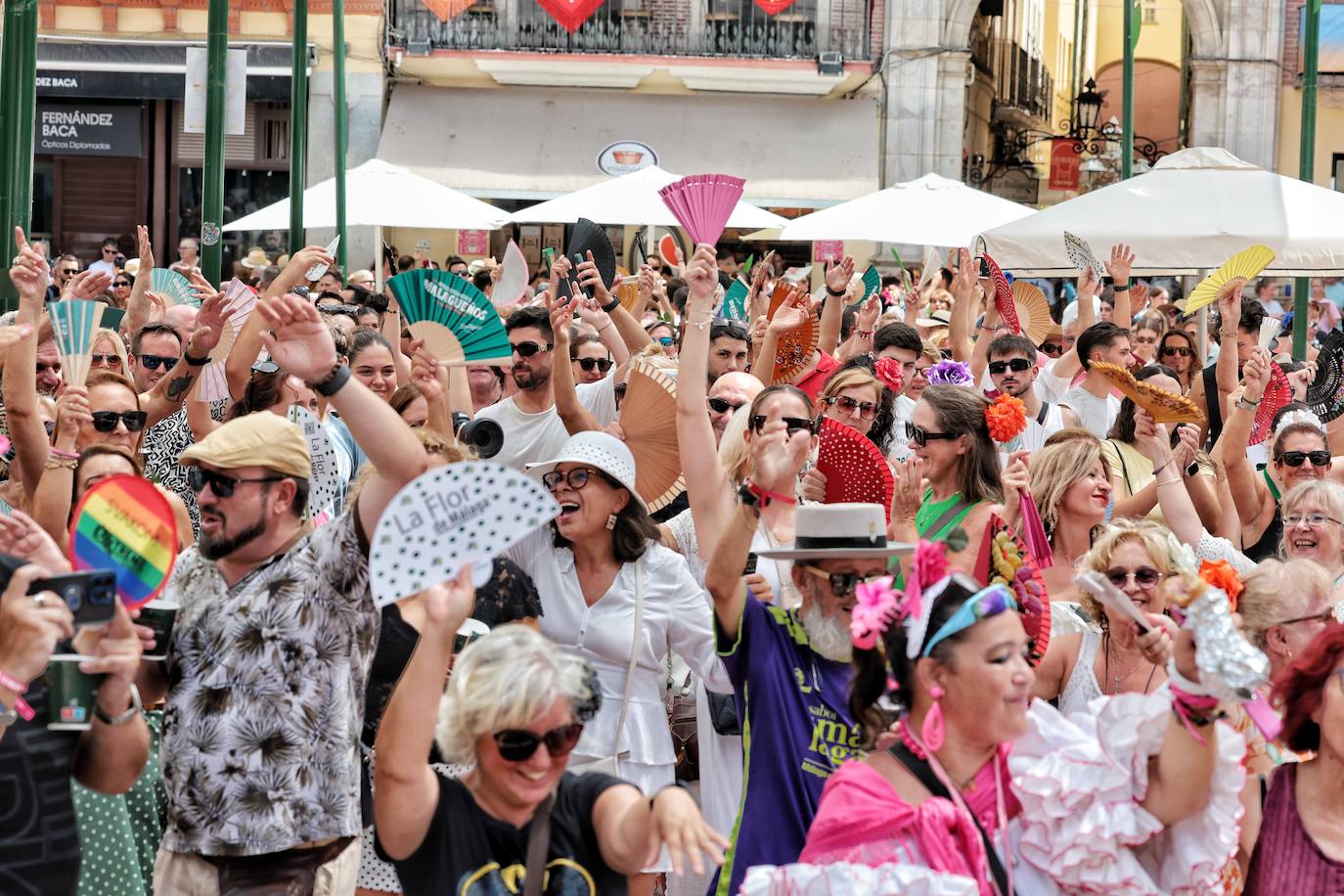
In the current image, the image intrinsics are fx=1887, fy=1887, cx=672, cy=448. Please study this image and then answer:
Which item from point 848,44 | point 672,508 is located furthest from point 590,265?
point 848,44

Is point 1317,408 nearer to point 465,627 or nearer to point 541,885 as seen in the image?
point 465,627

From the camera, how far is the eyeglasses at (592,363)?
347 inches

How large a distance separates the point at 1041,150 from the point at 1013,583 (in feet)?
141

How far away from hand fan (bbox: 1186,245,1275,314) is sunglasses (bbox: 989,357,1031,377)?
5.61 feet

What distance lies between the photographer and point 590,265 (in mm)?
8836

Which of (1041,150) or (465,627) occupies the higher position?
(1041,150)

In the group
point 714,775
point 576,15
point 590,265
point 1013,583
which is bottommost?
point 714,775

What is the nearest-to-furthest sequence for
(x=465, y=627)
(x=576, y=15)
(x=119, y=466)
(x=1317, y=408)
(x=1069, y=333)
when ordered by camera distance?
1. (x=465, y=627)
2. (x=119, y=466)
3. (x=1317, y=408)
4. (x=1069, y=333)
5. (x=576, y=15)

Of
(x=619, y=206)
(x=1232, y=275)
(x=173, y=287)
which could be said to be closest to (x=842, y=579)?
(x=1232, y=275)

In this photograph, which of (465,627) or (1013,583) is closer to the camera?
(1013,583)

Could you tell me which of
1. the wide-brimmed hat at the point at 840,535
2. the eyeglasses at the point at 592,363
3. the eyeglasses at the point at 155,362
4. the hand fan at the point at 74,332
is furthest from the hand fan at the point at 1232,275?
the wide-brimmed hat at the point at 840,535

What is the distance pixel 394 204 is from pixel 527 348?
10165 millimetres

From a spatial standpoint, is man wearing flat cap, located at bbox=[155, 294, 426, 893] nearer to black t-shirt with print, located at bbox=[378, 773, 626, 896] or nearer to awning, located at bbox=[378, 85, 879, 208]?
black t-shirt with print, located at bbox=[378, 773, 626, 896]

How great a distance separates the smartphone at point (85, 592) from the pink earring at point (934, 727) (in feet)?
5.00
